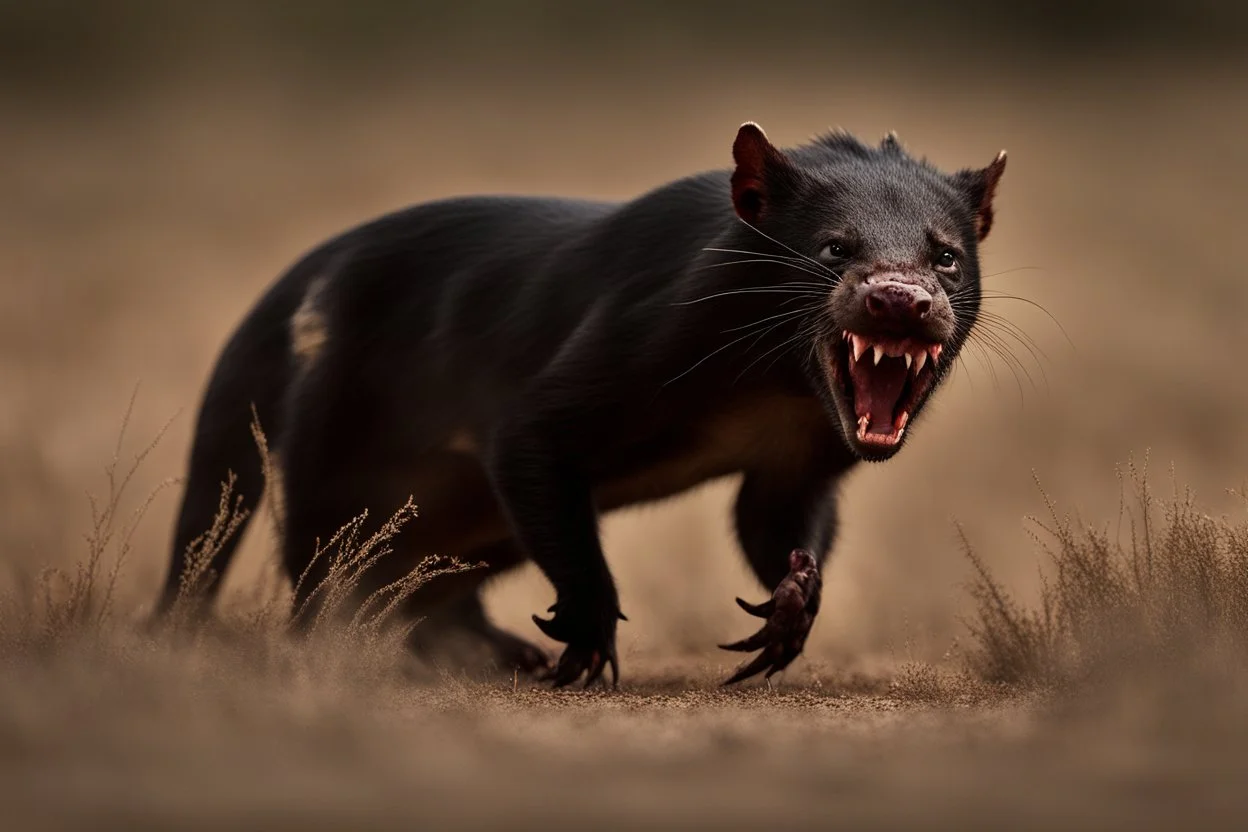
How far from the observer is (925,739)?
15.7ft

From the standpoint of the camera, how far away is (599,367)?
6113 millimetres

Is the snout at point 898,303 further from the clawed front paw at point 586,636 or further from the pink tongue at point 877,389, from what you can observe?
the clawed front paw at point 586,636

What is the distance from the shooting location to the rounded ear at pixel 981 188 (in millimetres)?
6277

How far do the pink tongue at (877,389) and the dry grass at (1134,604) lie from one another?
599 millimetres

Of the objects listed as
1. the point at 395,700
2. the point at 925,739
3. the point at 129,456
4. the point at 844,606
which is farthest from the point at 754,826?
the point at 129,456

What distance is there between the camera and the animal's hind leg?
7219mm

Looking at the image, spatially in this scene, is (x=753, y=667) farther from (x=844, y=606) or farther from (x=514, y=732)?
(x=844, y=606)

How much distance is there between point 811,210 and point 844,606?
3.79 m

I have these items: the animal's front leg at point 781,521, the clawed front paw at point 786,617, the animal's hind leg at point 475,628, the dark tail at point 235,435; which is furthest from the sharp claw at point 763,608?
the dark tail at point 235,435

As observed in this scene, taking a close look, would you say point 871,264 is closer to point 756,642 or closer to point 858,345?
point 858,345

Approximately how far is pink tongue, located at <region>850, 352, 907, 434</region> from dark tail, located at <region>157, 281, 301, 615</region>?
2.33 m

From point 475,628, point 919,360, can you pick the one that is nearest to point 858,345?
point 919,360

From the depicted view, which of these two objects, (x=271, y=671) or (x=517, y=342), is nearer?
(x=271, y=671)

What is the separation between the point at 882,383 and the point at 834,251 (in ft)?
1.47
